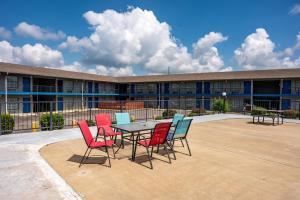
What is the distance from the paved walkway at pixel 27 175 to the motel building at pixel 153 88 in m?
18.2

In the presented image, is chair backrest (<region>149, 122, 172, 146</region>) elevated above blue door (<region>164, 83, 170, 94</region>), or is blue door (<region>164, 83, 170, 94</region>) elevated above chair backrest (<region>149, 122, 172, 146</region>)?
blue door (<region>164, 83, 170, 94</region>)

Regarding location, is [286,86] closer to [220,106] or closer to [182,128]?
[220,106]

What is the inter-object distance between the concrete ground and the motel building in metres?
17.9

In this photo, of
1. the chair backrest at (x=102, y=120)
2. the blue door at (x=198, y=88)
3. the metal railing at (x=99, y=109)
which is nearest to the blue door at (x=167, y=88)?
the metal railing at (x=99, y=109)

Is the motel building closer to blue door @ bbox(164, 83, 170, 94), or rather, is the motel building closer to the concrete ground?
blue door @ bbox(164, 83, 170, 94)

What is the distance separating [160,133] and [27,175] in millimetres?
2927

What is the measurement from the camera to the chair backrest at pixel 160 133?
5182mm

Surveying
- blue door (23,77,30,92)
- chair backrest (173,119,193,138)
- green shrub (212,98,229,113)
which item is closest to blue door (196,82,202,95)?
green shrub (212,98,229,113)

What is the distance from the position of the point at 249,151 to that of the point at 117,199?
4647 mm

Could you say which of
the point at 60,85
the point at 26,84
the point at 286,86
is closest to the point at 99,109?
the point at 60,85

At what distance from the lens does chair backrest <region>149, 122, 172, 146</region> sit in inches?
204

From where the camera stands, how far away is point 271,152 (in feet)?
21.4

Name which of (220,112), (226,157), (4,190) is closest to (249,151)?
(226,157)

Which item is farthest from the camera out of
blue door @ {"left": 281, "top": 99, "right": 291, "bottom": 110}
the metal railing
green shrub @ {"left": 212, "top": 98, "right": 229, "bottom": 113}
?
blue door @ {"left": 281, "top": 99, "right": 291, "bottom": 110}
